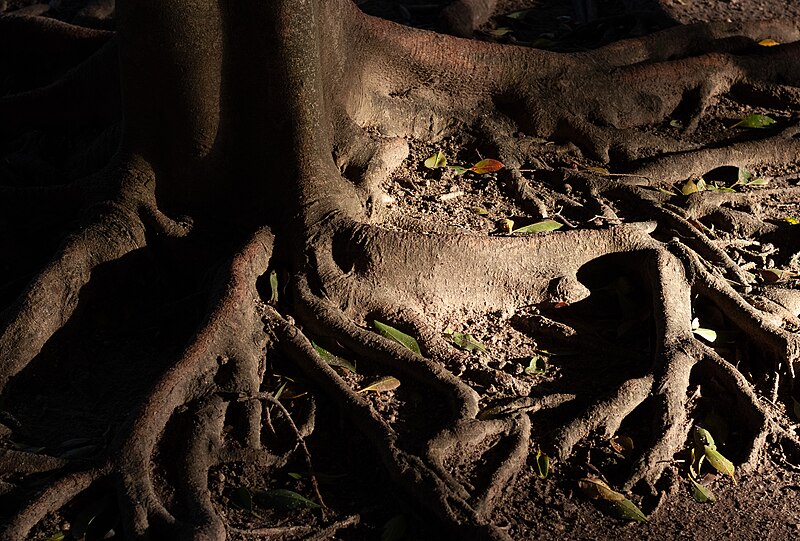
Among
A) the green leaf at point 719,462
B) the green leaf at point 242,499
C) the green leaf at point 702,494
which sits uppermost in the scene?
the green leaf at point 719,462

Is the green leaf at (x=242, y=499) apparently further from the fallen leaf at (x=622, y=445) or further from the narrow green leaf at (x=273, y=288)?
the fallen leaf at (x=622, y=445)

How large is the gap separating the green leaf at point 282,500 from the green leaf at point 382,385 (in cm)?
48

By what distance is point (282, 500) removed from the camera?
9.34 ft

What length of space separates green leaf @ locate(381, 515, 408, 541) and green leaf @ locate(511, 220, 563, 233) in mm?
1490

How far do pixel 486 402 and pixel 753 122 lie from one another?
259 cm

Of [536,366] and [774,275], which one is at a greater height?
[774,275]

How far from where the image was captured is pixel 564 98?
15.3 ft

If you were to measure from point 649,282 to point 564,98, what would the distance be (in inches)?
51.0

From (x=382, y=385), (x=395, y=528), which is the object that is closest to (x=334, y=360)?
(x=382, y=385)

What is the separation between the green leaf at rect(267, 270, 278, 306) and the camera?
3.47 meters

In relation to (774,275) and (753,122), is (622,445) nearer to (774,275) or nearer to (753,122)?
(774,275)

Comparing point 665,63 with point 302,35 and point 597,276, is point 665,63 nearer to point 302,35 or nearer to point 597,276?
point 597,276

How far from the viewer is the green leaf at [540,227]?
12.9 ft

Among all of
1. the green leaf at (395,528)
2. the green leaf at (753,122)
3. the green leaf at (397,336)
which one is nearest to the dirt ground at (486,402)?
the green leaf at (395,528)
